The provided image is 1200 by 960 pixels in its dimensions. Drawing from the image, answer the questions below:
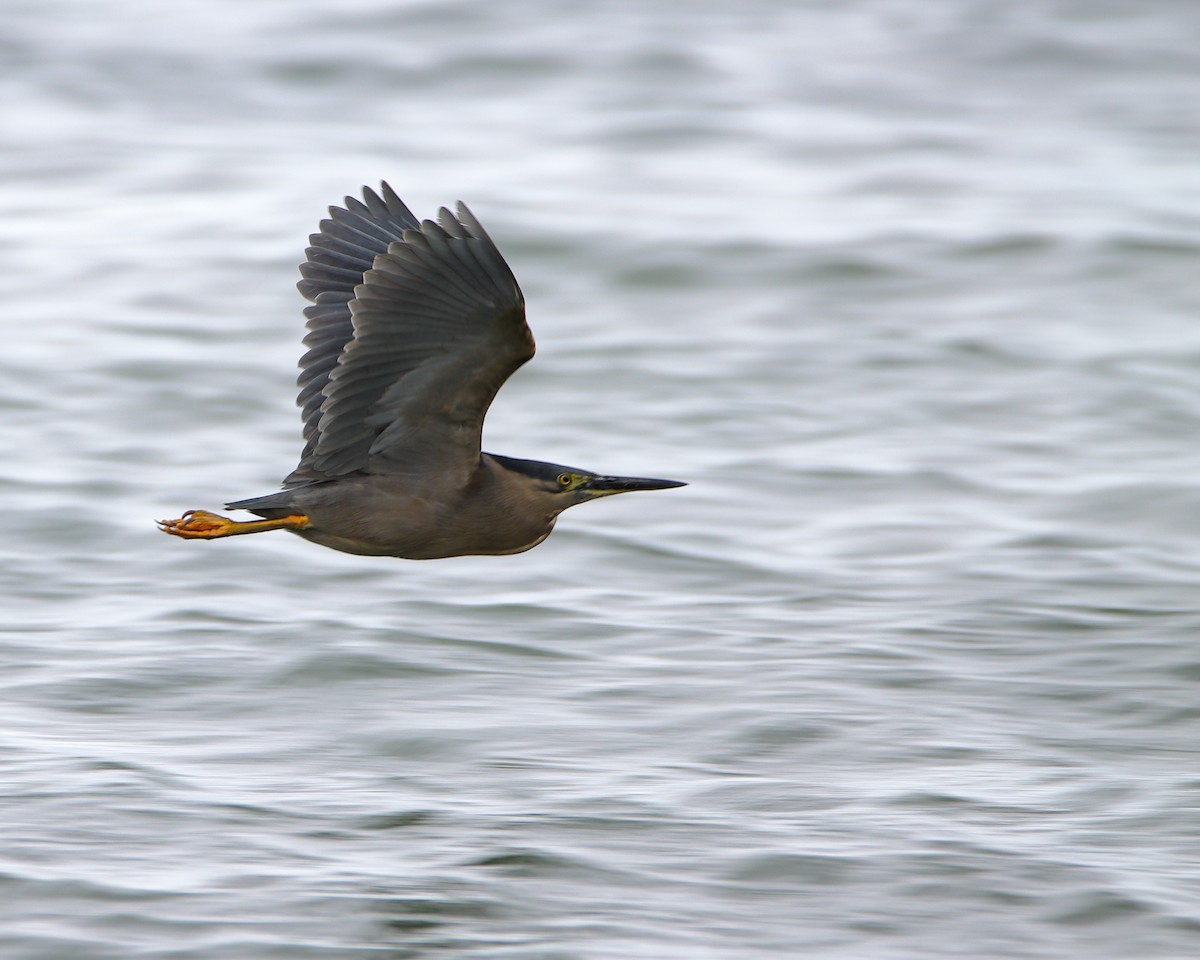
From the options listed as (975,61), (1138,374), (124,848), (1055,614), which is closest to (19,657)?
(124,848)

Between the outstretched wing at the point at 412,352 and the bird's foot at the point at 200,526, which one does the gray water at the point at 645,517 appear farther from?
the outstretched wing at the point at 412,352

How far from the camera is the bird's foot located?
5.89 m

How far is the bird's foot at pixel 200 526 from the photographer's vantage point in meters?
5.89

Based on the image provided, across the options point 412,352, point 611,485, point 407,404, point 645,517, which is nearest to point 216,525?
point 407,404

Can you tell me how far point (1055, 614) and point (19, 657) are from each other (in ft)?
13.8

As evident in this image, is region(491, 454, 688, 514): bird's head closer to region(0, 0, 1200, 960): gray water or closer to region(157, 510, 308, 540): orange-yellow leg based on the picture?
region(157, 510, 308, 540): orange-yellow leg

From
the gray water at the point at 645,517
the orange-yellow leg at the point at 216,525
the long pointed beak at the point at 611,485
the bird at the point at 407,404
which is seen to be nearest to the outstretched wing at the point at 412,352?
the bird at the point at 407,404

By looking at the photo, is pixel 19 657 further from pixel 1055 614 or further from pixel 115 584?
pixel 1055 614

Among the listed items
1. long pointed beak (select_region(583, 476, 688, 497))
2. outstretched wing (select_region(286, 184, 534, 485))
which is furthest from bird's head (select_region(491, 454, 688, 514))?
outstretched wing (select_region(286, 184, 534, 485))

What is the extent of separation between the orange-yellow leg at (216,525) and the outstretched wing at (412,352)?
7.1 inches

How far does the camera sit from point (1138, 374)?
1119 centimetres

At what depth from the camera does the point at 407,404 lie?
18.6 ft

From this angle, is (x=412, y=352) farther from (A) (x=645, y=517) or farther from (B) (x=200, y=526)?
(A) (x=645, y=517)

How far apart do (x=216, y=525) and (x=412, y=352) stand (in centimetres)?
87
